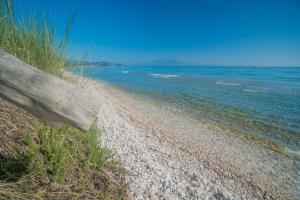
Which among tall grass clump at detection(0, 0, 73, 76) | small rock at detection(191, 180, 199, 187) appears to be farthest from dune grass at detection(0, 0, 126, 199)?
small rock at detection(191, 180, 199, 187)

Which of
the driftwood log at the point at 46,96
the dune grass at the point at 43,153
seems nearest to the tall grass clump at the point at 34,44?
the dune grass at the point at 43,153

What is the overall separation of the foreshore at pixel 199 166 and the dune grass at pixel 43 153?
2.13 ft

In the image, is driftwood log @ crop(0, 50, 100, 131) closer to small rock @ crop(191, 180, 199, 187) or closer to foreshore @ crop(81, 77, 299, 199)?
foreshore @ crop(81, 77, 299, 199)

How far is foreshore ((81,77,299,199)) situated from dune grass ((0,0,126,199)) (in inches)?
25.5

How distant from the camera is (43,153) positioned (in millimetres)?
2631

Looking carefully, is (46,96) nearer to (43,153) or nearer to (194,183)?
(43,153)

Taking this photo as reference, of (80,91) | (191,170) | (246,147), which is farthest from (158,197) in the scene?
(246,147)

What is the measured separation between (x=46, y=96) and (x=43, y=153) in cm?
136

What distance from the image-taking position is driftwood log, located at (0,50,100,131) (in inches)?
60.6

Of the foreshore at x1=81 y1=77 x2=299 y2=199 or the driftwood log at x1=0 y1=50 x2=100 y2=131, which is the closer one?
the driftwood log at x1=0 y1=50 x2=100 y2=131

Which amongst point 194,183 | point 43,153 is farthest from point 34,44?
point 194,183

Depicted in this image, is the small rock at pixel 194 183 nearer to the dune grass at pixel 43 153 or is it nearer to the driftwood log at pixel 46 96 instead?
the dune grass at pixel 43 153

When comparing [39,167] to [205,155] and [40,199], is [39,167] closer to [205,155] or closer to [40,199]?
[40,199]

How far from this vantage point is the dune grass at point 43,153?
2.30m
